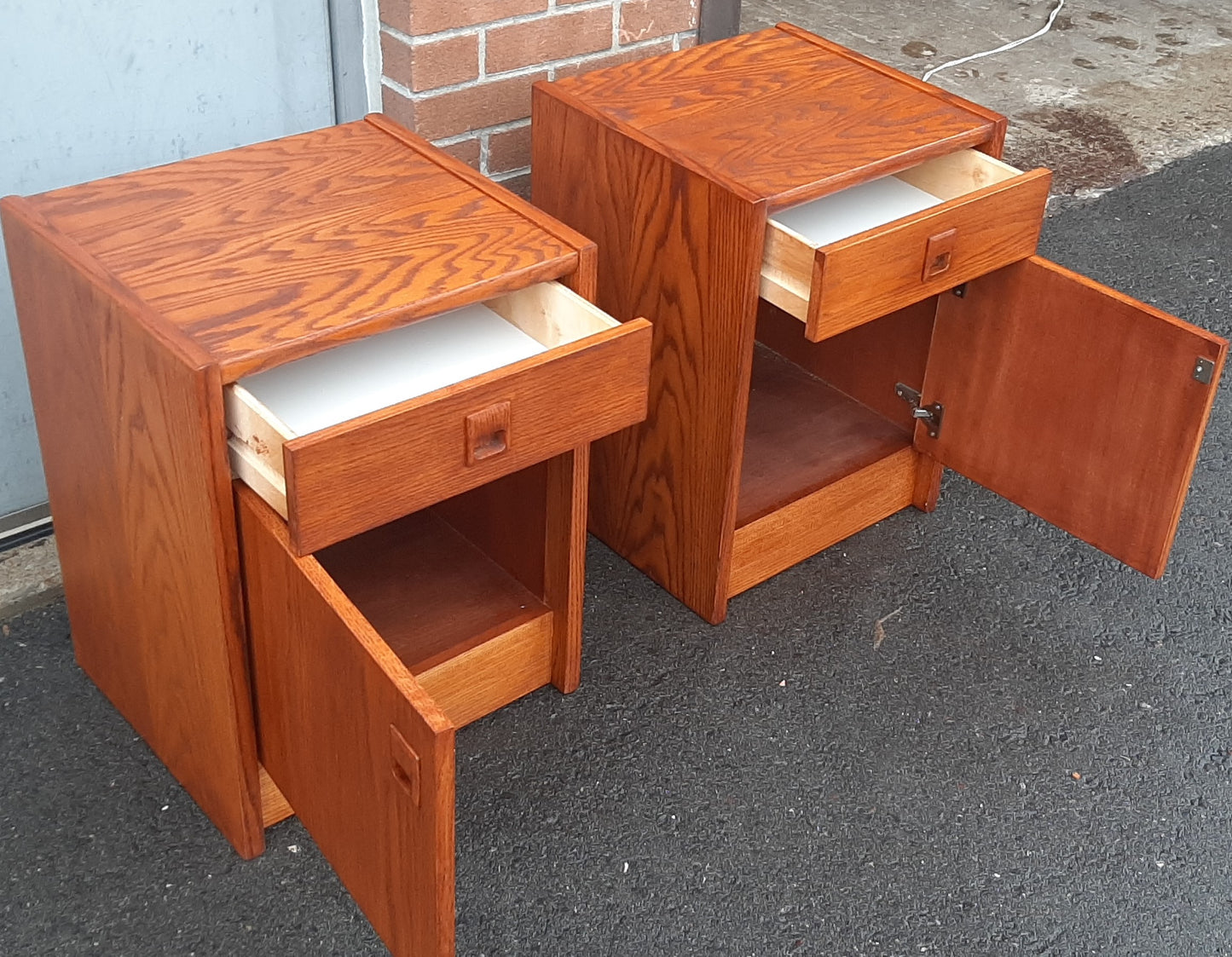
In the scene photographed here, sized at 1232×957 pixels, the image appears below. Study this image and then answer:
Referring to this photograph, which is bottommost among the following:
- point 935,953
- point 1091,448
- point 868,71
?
point 935,953

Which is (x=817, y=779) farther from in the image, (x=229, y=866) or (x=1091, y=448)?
(x=229, y=866)

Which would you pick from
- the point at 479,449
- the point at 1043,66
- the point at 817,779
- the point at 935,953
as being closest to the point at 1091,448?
the point at 817,779

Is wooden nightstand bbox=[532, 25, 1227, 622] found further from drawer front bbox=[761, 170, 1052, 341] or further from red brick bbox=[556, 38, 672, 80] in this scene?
red brick bbox=[556, 38, 672, 80]

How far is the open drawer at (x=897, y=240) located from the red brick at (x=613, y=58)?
1.36 feet

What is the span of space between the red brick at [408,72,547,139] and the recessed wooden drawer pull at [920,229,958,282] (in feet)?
2.08

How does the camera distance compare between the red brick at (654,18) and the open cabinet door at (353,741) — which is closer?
the open cabinet door at (353,741)

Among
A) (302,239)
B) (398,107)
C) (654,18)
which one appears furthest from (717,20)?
(302,239)

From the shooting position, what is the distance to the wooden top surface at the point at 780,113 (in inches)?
63.0

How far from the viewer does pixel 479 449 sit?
51.3 inches

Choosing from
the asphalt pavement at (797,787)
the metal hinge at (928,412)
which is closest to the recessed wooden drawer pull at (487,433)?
the asphalt pavement at (797,787)

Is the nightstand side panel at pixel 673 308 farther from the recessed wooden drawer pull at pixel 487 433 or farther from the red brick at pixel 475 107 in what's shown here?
the recessed wooden drawer pull at pixel 487 433

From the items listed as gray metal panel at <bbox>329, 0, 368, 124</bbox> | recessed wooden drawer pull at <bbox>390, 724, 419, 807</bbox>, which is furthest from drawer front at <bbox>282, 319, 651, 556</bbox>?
gray metal panel at <bbox>329, 0, 368, 124</bbox>

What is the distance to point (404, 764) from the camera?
107cm

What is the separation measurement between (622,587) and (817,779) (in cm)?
41
